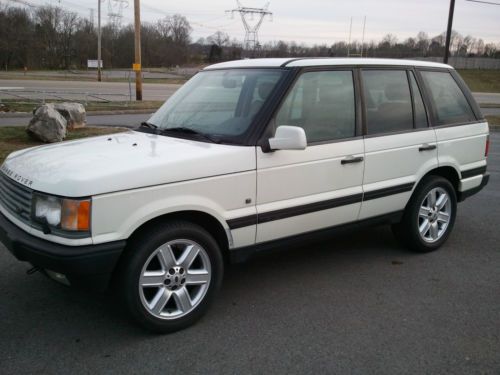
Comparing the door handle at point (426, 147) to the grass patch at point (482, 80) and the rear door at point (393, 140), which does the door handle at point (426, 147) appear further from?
the grass patch at point (482, 80)

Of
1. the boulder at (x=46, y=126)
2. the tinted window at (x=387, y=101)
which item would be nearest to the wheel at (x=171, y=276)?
A: the tinted window at (x=387, y=101)

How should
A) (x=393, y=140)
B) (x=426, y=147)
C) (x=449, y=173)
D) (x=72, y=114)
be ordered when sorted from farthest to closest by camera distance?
1. (x=72, y=114)
2. (x=449, y=173)
3. (x=426, y=147)
4. (x=393, y=140)

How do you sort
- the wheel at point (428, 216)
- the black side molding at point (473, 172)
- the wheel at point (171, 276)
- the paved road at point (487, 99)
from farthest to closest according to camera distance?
the paved road at point (487, 99)
the black side molding at point (473, 172)
the wheel at point (428, 216)
the wheel at point (171, 276)

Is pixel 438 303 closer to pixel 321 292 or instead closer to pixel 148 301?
pixel 321 292

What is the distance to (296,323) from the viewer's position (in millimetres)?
3492

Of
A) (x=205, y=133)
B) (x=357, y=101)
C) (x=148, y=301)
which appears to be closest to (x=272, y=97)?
(x=205, y=133)

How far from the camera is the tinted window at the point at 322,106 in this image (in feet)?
12.5

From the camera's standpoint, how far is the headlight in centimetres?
288

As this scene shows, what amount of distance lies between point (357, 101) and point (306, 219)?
3.77ft

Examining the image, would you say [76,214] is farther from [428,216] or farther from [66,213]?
[428,216]

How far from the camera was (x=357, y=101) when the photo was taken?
422 cm

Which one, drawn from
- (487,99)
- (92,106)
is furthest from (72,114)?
(487,99)

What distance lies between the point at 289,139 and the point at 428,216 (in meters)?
2.24

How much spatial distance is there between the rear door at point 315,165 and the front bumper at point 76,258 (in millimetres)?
1140
